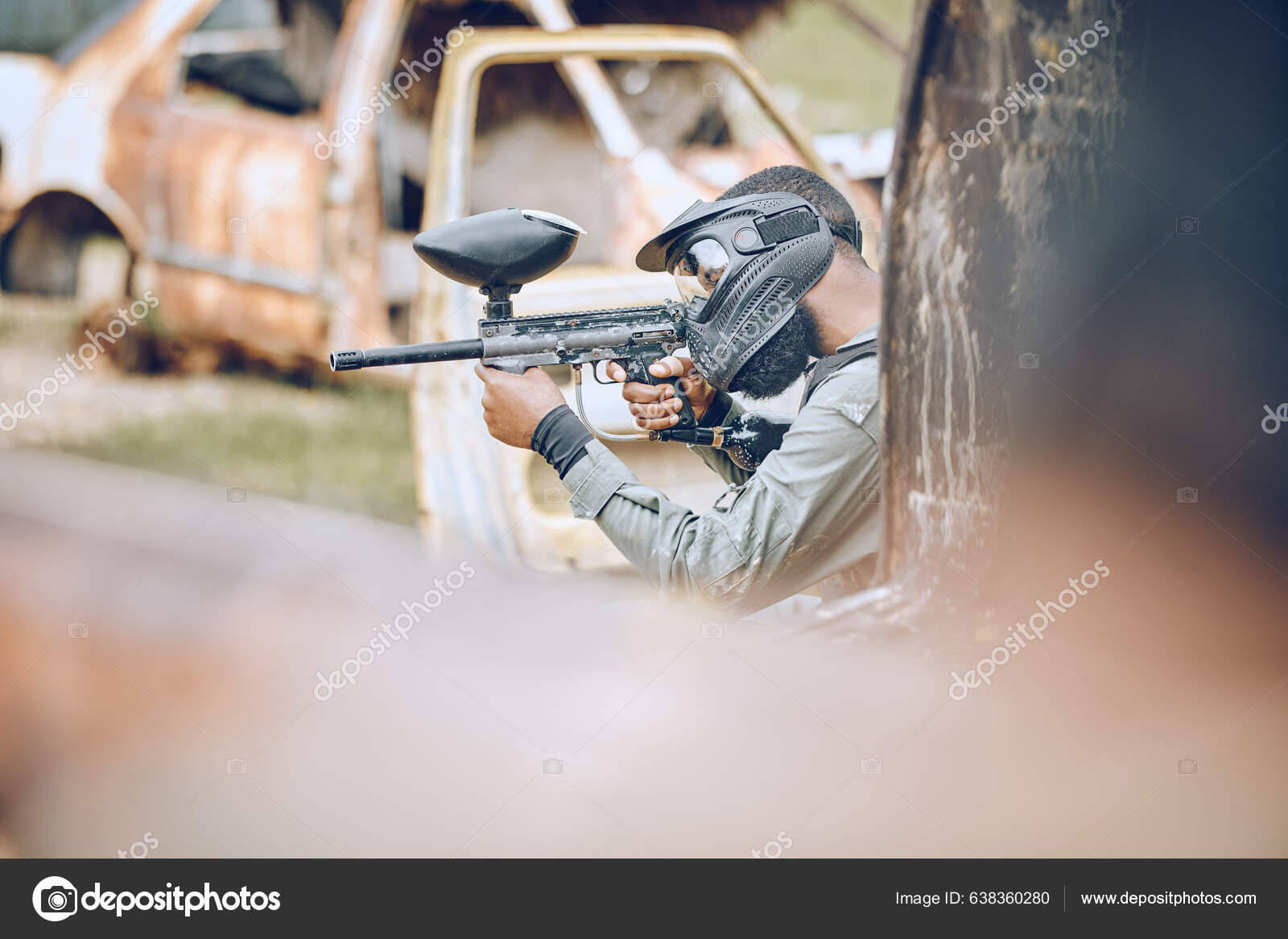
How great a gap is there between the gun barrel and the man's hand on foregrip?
0.21 metres

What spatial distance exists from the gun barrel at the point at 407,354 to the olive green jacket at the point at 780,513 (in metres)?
0.24

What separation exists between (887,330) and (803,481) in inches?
13.0

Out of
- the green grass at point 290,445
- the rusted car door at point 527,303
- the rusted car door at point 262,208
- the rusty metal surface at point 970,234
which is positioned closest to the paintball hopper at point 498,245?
the rusted car door at point 527,303

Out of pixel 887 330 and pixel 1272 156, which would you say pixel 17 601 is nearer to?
pixel 887 330

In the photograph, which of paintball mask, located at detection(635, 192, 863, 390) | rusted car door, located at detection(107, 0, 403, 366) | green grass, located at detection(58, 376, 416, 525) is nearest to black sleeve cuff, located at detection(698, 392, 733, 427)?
paintball mask, located at detection(635, 192, 863, 390)

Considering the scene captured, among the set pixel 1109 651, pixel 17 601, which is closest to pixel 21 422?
pixel 17 601

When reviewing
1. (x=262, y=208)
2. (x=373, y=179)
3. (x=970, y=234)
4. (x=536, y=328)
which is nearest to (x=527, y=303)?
(x=536, y=328)

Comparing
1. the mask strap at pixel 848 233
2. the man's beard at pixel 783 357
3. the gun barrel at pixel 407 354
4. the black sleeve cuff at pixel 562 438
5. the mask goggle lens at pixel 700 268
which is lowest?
the black sleeve cuff at pixel 562 438

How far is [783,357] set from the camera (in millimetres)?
1603

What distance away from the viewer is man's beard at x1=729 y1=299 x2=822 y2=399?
1592mm

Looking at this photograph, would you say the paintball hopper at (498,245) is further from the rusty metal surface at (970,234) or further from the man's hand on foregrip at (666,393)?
the rusty metal surface at (970,234)

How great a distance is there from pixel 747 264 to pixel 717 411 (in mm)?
266

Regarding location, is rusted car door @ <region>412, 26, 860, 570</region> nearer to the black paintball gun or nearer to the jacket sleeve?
the black paintball gun

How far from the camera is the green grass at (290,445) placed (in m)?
3.88
